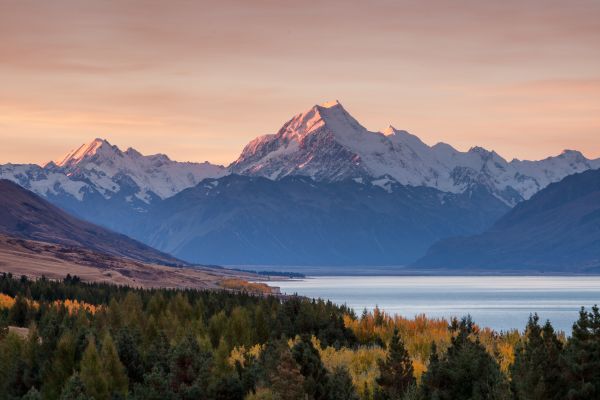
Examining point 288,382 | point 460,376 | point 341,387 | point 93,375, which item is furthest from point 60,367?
point 460,376

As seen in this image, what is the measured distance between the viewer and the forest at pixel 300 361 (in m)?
42.7

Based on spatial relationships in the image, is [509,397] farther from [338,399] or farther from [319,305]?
[319,305]

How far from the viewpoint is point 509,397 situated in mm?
39969

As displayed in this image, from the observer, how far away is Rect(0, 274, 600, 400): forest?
42656 mm

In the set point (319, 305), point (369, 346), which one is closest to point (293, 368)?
point (369, 346)

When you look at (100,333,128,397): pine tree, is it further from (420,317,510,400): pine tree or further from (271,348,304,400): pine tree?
(420,317,510,400): pine tree

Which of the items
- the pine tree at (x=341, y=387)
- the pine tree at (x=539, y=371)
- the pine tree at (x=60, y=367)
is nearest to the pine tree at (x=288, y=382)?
the pine tree at (x=341, y=387)

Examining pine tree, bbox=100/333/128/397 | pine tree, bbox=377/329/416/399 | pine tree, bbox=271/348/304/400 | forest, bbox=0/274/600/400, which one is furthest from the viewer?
pine tree, bbox=100/333/128/397

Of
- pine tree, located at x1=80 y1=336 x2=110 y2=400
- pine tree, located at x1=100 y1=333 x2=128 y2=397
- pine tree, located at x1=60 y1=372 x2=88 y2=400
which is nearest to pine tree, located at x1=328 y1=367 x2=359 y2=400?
pine tree, located at x1=60 y1=372 x2=88 y2=400

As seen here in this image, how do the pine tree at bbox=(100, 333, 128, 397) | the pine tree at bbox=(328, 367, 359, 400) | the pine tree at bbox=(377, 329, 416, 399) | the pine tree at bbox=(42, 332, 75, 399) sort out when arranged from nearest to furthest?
the pine tree at bbox=(328, 367, 359, 400) → the pine tree at bbox=(377, 329, 416, 399) → the pine tree at bbox=(100, 333, 128, 397) → the pine tree at bbox=(42, 332, 75, 399)

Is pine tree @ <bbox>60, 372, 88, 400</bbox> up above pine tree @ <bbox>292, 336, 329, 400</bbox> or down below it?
below

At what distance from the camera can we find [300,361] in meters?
48.9

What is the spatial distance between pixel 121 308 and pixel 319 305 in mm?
19028

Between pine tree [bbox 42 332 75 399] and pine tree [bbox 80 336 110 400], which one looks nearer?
pine tree [bbox 80 336 110 400]
